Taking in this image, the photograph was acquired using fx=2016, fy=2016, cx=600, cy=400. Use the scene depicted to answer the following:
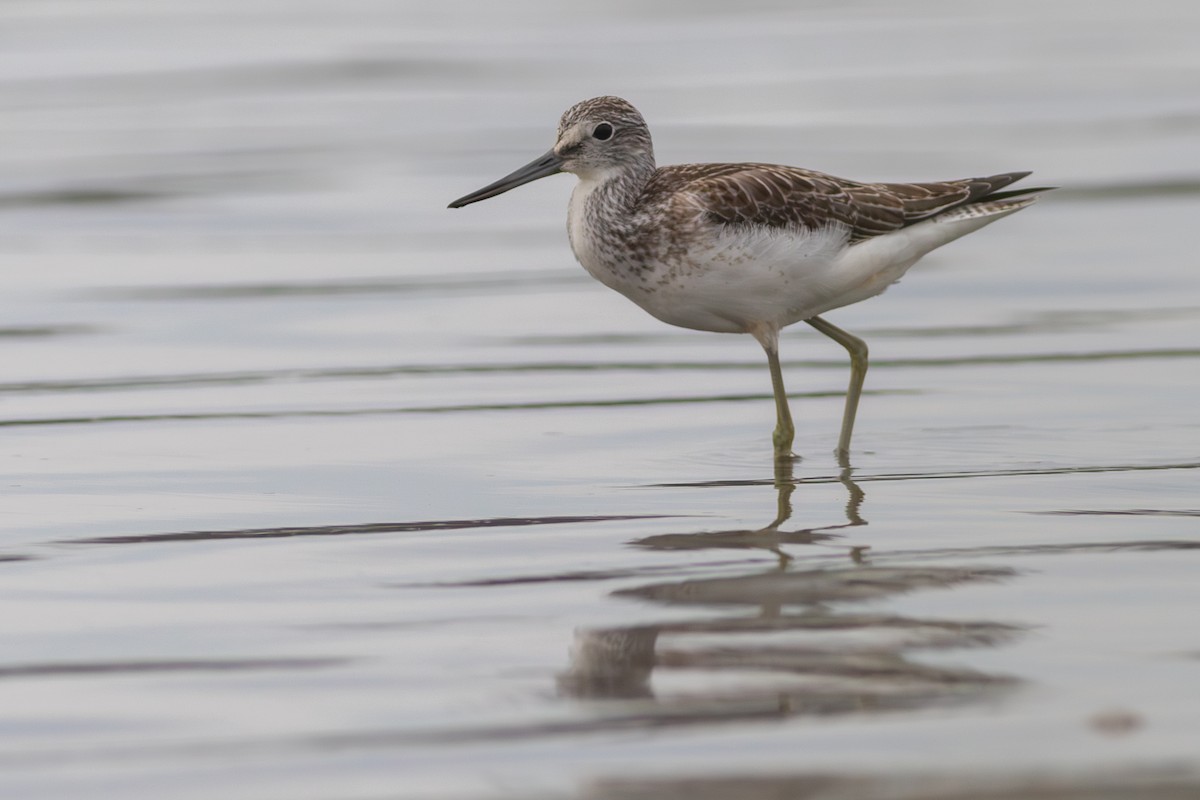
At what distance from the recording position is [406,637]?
593 centimetres

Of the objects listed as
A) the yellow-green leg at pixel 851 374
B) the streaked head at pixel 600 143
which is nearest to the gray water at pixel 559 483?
the yellow-green leg at pixel 851 374

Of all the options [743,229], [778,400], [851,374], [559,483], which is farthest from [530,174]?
[559,483]

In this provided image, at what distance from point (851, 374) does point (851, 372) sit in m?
0.06

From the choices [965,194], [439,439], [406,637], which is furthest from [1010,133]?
[406,637]

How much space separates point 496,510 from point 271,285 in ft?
18.5

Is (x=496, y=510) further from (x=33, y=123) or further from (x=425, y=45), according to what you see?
(x=425, y=45)

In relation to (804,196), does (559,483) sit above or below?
below

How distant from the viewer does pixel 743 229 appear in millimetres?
8695

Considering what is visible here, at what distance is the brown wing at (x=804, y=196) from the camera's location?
8.78m

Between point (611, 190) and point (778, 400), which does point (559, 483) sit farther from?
point (611, 190)

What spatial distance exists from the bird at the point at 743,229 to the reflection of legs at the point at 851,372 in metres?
0.01

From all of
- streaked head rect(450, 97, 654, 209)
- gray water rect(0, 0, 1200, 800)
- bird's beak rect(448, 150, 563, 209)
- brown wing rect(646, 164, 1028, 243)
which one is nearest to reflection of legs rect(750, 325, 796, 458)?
gray water rect(0, 0, 1200, 800)

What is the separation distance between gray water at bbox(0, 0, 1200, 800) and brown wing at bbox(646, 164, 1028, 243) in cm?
98

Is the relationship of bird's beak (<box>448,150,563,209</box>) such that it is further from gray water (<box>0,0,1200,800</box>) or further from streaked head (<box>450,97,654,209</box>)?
gray water (<box>0,0,1200,800</box>)
